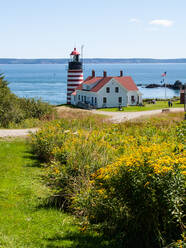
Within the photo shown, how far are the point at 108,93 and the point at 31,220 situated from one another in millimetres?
51940

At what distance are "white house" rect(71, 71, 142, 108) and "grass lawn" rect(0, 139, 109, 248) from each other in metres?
47.3

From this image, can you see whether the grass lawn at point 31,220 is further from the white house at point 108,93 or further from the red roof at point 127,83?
the red roof at point 127,83

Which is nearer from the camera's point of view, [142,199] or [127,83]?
[142,199]

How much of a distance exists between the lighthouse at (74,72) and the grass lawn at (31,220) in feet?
178

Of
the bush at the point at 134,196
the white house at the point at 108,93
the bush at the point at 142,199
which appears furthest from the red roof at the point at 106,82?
the bush at the point at 142,199

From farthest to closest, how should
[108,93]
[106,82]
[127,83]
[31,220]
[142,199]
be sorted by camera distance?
[127,83], [108,93], [106,82], [31,220], [142,199]

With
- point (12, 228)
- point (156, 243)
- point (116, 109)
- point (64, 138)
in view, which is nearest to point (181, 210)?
point (156, 243)

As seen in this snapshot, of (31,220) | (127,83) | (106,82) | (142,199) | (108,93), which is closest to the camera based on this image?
(142,199)

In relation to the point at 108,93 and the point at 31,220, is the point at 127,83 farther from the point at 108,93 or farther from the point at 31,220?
the point at 31,220

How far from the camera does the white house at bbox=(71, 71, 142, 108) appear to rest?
59.3 metres

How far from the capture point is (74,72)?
218 feet

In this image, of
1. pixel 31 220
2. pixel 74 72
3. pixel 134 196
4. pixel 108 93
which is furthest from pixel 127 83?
pixel 134 196

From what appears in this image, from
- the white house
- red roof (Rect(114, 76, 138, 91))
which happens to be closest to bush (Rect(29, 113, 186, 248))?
the white house

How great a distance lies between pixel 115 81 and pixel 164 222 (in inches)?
2141
